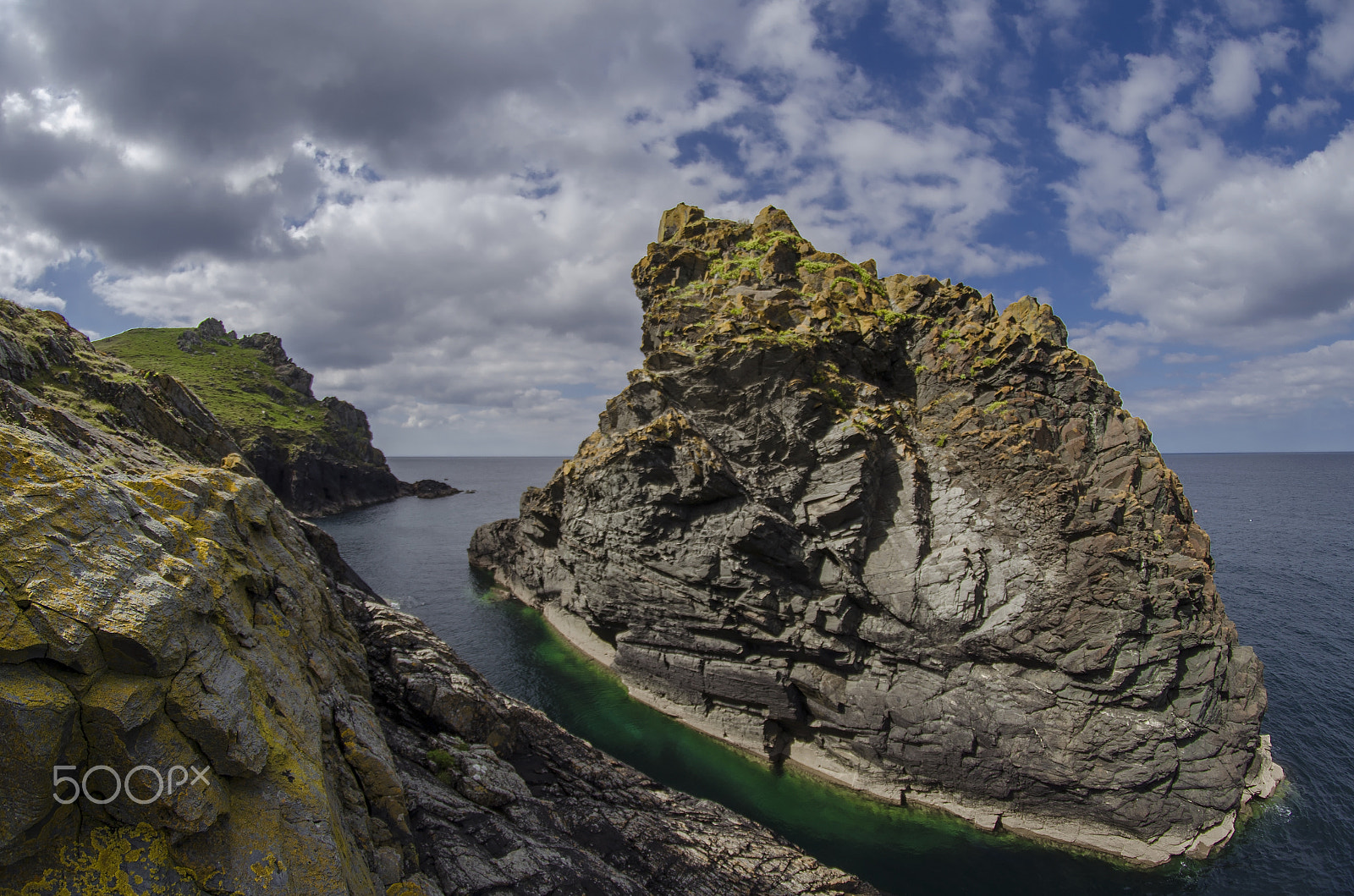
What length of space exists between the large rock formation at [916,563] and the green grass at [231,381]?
9768 centimetres

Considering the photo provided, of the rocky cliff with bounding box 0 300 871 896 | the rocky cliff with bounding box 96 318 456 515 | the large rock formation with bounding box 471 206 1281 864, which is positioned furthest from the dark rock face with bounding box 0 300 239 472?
the rocky cliff with bounding box 96 318 456 515

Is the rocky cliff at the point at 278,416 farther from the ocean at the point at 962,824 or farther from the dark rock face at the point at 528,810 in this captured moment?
the dark rock face at the point at 528,810

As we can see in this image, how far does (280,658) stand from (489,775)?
27.5 feet

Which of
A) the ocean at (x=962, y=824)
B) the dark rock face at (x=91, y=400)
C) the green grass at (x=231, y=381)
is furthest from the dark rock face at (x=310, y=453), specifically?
the dark rock face at (x=91, y=400)

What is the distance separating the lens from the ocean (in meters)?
23.2

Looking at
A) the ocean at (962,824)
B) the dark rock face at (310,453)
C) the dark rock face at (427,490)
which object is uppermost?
the dark rock face at (310,453)

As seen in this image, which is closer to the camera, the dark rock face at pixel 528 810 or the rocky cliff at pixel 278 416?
the dark rock face at pixel 528 810

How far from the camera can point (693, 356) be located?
34.6m

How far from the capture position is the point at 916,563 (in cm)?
2997

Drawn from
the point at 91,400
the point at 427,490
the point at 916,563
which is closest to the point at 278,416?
the point at 427,490

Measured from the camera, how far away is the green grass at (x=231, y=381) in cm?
10431

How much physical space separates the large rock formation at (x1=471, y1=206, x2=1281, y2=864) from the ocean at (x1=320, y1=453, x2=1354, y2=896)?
4.53 feet

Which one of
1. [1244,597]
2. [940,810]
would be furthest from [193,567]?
[1244,597]

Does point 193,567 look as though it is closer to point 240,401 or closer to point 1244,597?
point 1244,597
